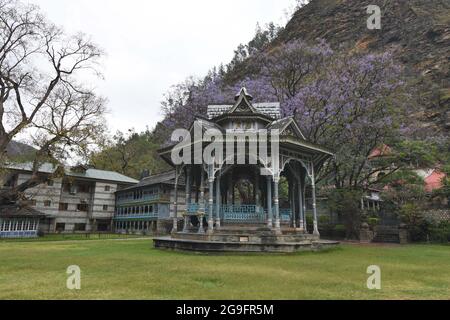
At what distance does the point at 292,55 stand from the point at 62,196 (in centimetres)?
3614

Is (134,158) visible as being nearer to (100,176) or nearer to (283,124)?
(100,176)

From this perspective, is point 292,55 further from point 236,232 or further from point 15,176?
point 15,176

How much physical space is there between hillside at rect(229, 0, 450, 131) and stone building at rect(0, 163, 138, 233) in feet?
113

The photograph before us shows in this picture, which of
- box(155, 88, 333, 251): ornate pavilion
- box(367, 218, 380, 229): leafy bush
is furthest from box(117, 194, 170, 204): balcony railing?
box(367, 218, 380, 229): leafy bush

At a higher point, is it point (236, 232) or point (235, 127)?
point (235, 127)

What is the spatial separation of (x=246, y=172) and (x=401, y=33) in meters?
54.8

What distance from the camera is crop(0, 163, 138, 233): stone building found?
41969 mm

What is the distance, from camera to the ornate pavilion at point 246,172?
619 inches

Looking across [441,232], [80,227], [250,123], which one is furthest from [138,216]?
[441,232]

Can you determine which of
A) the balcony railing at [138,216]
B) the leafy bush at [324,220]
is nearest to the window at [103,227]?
the balcony railing at [138,216]

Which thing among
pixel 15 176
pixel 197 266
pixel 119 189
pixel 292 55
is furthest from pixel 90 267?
pixel 119 189

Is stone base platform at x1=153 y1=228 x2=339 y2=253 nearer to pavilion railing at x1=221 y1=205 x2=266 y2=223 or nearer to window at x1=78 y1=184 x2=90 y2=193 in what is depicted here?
pavilion railing at x1=221 y1=205 x2=266 y2=223

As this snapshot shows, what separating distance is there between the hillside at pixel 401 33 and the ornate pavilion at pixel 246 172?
33320 mm

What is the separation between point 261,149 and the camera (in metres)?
17.2
